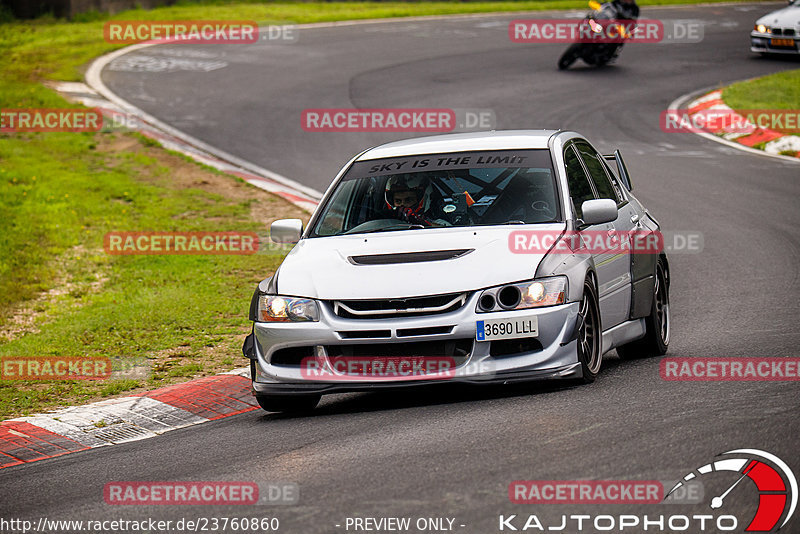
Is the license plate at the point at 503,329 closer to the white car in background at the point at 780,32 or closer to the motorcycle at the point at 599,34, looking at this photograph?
the motorcycle at the point at 599,34

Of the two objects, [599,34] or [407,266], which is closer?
[407,266]

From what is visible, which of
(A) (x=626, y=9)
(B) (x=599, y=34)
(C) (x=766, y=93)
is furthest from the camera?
(A) (x=626, y=9)

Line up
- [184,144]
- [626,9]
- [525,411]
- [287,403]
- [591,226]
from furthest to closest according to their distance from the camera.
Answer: [626,9]
[184,144]
[591,226]
[287,403]
[525,411]

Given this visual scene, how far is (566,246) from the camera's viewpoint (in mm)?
7188

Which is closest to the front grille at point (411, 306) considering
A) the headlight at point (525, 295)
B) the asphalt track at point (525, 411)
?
the headlight at point (525, 295)

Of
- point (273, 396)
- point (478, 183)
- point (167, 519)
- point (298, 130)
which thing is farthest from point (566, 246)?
point (298, 130)

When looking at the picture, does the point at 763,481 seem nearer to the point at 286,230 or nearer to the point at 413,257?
the point at 413,257

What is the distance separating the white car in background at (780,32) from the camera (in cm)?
2627

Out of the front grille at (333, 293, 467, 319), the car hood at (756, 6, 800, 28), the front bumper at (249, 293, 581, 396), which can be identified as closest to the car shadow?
the front bumper at (249, 293, 581, 396)

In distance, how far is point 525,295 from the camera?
675 centimetres

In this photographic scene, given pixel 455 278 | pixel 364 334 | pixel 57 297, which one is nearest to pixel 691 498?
pixel 455 278

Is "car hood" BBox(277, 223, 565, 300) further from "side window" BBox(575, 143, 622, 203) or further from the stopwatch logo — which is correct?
the stopwatch logo

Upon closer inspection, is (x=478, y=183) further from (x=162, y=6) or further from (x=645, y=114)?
(x=162, y=6)

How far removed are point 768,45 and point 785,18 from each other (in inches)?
30.5
